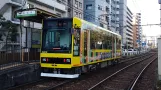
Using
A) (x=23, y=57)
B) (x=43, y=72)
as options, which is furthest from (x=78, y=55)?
(x=23, y=57)

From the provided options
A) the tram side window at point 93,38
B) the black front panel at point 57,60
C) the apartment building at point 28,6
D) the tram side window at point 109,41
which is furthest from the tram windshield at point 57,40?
the tram side window at point 109,41

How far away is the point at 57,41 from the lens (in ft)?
51.8


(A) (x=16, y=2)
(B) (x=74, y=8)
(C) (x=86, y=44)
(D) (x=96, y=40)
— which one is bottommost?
(C) (x=86, y=44)

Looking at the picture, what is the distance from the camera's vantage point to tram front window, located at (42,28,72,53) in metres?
15.5

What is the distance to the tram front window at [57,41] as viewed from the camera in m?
15.5

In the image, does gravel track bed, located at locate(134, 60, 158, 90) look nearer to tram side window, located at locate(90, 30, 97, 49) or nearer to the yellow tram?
the yellow tram

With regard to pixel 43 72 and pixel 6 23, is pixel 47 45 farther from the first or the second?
pixel 6 23

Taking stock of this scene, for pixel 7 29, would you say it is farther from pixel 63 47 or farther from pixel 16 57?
pixel 63 47

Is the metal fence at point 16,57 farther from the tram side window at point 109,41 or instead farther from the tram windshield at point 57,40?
the tram side window at point 109,41

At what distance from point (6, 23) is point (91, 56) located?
1423cm

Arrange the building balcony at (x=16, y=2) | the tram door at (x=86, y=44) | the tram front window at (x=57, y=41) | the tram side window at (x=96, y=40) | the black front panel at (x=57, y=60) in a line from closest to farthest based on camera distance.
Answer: the black front panel at (x=57, y=60) → the tram front window at (x=57, y=41) → the tram door at (x=86, y=44) → the tram side window at (x=96, y=40) → the building balcony at (x=16, y=2)

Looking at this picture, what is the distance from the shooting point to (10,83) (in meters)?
13.6

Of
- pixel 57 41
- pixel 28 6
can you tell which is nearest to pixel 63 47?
pixel 57 41

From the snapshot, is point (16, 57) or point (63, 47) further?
point (16, 57)
